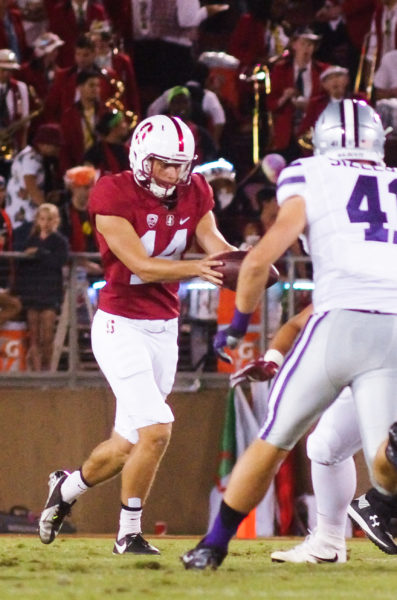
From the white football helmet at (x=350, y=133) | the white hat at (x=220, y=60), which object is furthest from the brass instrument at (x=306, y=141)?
the white football helmet at (x=350, y=133)

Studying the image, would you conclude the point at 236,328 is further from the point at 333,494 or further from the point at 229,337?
the point at 333,494

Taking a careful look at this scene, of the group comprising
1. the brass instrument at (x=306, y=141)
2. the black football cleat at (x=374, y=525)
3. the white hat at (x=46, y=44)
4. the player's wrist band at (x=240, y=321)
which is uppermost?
the white hat at (x=46, y=44)

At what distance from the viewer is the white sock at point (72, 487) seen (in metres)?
6.68

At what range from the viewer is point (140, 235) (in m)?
6.45

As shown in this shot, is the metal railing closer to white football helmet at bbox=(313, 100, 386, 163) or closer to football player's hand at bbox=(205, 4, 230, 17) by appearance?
football player's hand at bbox=(205, 4, 230, 17)

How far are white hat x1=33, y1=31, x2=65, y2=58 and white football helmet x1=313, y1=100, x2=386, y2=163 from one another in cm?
735

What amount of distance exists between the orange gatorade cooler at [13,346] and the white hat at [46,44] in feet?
12.3

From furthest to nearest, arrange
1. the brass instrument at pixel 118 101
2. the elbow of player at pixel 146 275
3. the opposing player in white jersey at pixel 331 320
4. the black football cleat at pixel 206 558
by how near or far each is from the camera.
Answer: the brass instrument at pixel 118 101
the elbow of player at pixel 146 275
the black football cleat at pixel 206 558
the opposing player in white jersey at pixel 331 320

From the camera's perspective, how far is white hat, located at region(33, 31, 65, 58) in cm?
1230

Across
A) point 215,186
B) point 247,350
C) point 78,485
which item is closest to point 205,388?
point 247,350

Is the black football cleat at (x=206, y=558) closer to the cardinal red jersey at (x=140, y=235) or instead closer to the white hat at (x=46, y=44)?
the cardinal red jersey at (x=140, y=235)

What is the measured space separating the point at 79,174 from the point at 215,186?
1080 mm

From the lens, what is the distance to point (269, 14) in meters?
12.9

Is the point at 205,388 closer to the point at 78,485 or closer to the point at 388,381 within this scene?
the point at 78,485
